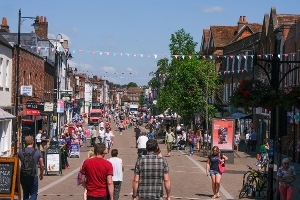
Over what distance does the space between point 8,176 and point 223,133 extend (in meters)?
19.4

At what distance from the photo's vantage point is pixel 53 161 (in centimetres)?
2497

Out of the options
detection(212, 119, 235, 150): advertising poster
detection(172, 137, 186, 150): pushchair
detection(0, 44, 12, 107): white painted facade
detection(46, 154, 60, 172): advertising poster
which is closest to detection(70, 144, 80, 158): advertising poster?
detection(0, 44, 12, 107): white painted facade

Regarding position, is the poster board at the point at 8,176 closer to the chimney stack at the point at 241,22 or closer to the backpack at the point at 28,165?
the backpack at the point at 28,165

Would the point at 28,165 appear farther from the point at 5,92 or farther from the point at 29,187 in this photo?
the point at 5,92

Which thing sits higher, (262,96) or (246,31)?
(246,31)

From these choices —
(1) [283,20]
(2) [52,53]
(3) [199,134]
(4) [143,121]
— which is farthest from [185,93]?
(4) [143,121]

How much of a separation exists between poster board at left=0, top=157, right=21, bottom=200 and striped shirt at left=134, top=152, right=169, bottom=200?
5448 millimetres

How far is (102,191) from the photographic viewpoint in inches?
406

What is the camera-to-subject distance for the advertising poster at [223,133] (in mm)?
32781

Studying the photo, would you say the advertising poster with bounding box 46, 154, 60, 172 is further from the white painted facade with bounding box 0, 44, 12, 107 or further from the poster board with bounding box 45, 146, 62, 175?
the white painted facade with bounding box 0, 44, 12, 107

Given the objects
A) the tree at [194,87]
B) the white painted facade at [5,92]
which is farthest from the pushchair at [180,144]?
the white painted facade at [5,92]

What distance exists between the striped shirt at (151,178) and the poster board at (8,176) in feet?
17.9

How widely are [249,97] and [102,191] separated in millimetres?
6016

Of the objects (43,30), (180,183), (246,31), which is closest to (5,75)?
(180,183)
